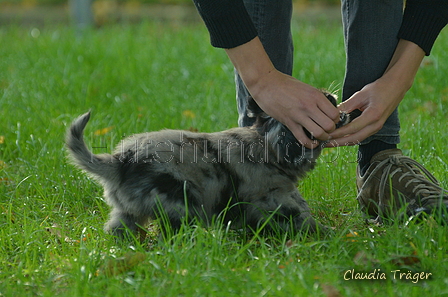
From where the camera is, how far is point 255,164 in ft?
8.85

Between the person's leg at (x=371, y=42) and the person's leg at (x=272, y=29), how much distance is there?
0.36 metres

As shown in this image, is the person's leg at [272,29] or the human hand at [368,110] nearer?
the human hand at [368,110]

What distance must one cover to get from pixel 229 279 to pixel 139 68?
13.8ft

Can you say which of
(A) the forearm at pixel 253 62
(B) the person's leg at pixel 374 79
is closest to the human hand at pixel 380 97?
(B) the person's leg at pixel 374 79

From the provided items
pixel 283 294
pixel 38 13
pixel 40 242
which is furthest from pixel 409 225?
pixel 38 13

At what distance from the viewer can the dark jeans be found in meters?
2.88

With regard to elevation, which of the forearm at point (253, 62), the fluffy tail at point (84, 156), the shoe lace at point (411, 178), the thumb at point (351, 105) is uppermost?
the forearm at point (253, 62)

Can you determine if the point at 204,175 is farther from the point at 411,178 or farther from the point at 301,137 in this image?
the point at 411,178

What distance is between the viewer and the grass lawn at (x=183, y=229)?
6.81 ft

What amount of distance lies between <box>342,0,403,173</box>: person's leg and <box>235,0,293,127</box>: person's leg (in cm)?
36

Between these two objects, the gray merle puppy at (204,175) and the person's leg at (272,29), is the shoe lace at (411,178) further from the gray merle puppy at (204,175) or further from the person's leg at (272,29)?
the person's leg at (272,29)

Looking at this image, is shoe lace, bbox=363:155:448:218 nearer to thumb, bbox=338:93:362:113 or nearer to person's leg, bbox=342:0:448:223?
person's leg, bbox=342:0:448:223

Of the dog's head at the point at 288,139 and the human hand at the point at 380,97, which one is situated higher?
the human hand at the point at 380,97

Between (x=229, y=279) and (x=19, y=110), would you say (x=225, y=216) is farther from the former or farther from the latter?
(x=19, y=110)
